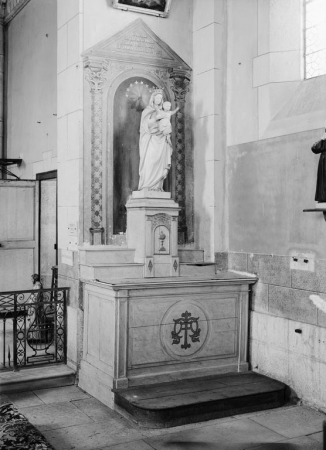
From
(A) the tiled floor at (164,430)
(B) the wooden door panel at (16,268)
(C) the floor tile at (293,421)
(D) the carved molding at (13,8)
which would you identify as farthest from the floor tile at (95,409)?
(D) the carved molding at (13,8)

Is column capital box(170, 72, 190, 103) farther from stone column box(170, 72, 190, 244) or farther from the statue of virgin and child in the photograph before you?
the statue of virgin and child

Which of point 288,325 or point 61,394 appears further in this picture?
point 61,394

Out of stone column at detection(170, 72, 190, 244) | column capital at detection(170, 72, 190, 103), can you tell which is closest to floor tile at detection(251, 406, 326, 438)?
stone column at detection(170, 72, 190, 244)

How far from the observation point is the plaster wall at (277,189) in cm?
596

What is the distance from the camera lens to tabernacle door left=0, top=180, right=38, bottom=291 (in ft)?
30.7

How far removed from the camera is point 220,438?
203 inches

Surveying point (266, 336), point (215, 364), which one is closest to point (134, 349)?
point (215, 364)

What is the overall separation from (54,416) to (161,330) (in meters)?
1.40

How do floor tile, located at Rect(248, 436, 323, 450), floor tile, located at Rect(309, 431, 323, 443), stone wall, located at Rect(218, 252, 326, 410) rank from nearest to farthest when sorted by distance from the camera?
floor tile, located at Rect(248, 436, 323, 450) < floor tile, located at Rect(309, 431, 323, 443) < stone wall, located at Rect(218, 252, 326, 410)

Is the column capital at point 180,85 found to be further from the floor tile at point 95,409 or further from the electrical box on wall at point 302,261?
the floor tile at point 95,409

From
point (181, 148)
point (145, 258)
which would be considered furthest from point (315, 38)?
point (145, 258)

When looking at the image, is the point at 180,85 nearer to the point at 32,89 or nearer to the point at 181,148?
the point at 181,148

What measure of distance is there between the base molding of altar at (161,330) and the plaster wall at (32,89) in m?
3.46

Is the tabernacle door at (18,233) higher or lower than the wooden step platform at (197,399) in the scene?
higher
